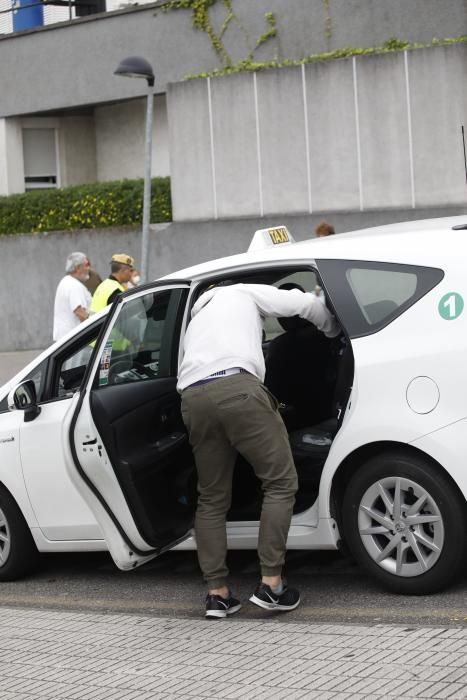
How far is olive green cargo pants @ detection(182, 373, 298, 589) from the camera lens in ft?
18.8

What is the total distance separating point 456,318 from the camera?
5621mm

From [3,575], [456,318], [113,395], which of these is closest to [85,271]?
[3,575]

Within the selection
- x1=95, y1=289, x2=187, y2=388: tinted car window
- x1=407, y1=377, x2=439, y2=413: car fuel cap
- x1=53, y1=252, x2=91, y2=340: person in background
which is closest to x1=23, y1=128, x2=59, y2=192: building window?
x1=53, y1=252, x2=91, y2=340: person in background

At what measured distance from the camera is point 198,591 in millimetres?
6609

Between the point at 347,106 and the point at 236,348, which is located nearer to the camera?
the point at 236,348

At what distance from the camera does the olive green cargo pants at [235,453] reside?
18.8 feet

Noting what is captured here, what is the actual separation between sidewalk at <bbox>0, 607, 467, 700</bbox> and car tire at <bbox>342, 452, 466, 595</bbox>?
0.53 m

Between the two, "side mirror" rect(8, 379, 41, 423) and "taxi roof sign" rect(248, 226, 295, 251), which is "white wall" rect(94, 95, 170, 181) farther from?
"side mirror" rect(8, 379, 41, 423)

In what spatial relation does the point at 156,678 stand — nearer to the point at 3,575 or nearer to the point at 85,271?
the point at 3,575

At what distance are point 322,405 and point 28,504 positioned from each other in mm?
1727

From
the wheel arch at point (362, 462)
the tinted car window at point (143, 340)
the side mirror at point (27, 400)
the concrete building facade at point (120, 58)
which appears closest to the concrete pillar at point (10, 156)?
the concrete building facade at point (120, 58)

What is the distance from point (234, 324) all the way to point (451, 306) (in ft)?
3.25

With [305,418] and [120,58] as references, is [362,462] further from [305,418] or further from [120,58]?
[120,58]

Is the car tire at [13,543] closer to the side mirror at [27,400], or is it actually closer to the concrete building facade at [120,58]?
the side mirror at [27,400]
